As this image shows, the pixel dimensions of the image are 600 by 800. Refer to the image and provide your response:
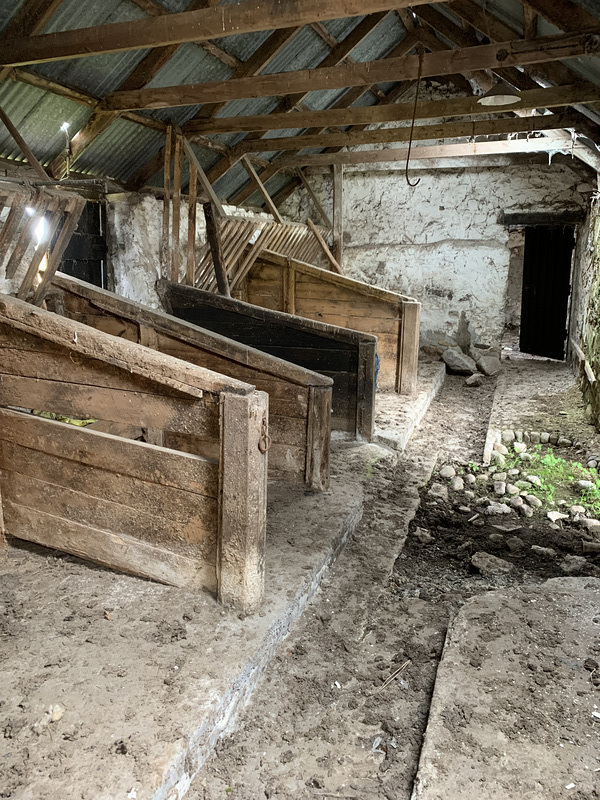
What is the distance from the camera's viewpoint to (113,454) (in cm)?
251

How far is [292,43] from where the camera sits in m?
5.77

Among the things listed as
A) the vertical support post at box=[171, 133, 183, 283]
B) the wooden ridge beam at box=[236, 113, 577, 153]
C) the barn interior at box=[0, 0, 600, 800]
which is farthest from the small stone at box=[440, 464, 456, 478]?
the wooden ridge beam at box=[236, 113, 577, 153]

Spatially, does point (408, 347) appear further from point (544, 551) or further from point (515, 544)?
point (544, 551)

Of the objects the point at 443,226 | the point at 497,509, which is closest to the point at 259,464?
the point at 497,509

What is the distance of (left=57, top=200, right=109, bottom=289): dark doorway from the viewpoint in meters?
5.39

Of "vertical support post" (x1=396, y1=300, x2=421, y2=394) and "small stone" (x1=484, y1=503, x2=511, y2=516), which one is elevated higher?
"vertical support post" (x1=396, y1=300, x2=421, y2=394)

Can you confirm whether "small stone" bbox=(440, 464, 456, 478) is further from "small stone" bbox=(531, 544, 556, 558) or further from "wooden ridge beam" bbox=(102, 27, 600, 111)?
"wooden ridge beam" bbox=(102, 27, 600, 111)

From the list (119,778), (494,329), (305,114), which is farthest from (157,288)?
(494,329)

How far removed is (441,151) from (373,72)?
12.1 ft

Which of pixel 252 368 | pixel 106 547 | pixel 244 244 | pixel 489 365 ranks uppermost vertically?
pixel 244 244

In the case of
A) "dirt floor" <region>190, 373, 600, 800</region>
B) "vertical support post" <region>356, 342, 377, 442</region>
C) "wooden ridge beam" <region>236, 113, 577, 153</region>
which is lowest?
"dirt floor" <region>190, 373, 600, 800</region>

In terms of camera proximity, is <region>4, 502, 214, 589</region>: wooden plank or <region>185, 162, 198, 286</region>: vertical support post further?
<region>185, 162, 198, 286</region>: vertical support post


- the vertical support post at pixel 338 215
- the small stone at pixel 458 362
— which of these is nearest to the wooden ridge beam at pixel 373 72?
the vertical support post at pixel 338 215

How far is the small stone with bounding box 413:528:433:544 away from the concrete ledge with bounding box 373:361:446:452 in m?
1.36
